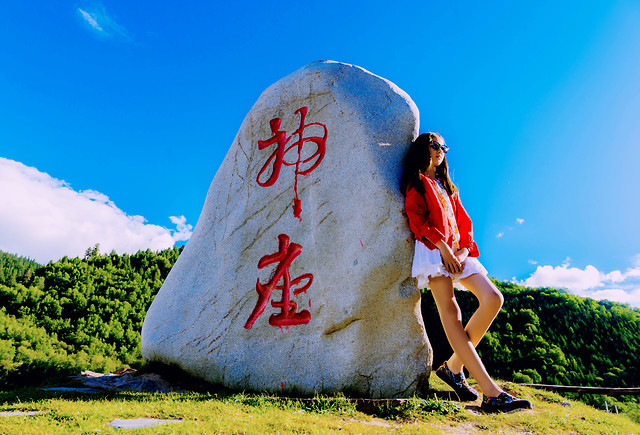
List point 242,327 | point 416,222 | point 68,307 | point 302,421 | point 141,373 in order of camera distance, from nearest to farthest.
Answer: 1. point 302,421
2. point 416,222
3. point 242,327
4. point 141,373
5. point 68,307

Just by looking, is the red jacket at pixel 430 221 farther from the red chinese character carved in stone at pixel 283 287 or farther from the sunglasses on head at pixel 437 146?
the red chinese character carved in stone at pixel 283 287

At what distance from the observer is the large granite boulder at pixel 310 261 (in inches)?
215

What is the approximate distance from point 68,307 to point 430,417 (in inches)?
371

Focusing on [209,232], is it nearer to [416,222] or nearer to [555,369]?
[416,222]

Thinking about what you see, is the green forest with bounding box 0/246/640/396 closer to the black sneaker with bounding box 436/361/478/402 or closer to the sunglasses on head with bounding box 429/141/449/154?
the black sneaker with bounding box 436/361/478/402

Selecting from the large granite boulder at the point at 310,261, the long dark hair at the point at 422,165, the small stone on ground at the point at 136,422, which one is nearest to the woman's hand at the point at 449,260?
the large granite boulder at the point at 310,261

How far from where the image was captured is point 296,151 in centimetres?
659

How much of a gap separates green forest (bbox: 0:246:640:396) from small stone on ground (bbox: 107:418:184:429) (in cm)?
525

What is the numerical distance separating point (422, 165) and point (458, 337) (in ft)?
7.12

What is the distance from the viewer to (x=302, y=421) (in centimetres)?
395

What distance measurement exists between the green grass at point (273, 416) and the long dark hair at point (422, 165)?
268 centimetres

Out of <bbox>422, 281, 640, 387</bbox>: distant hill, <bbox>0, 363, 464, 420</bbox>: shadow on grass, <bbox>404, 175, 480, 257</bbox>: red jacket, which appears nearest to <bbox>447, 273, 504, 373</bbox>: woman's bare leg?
<bbox>404, 175, 480, 257</bbox>: red jacket

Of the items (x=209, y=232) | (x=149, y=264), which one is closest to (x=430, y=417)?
(x=209, y=232)

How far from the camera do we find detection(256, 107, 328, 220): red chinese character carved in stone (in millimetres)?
6328
